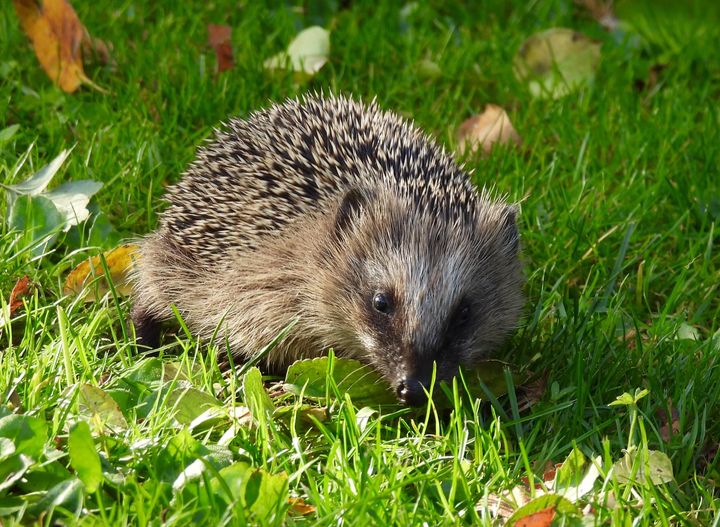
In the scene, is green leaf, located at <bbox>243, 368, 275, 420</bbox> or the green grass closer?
the green grass

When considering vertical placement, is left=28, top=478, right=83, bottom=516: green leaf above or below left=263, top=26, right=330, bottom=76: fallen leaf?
below

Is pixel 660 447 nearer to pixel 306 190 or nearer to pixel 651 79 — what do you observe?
pixel 306 190

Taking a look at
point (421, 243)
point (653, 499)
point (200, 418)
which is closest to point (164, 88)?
point (421, 243)

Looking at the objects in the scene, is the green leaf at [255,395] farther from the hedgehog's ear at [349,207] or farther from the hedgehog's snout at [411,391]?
the hedgehog's ear at [349,207]

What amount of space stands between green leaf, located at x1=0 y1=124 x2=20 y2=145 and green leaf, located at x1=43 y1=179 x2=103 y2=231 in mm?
597

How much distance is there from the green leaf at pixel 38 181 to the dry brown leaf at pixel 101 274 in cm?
38

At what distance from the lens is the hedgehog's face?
3477 mm

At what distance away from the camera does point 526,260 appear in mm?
4566

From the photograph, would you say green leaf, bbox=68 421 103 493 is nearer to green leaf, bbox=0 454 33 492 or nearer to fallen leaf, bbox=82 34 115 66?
green leaf, bbox=0 454 33 492

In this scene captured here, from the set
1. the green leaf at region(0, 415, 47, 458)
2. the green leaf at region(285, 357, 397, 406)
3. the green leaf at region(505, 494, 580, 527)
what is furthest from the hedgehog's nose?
the green leaf at region(0, 415, 47, 458)

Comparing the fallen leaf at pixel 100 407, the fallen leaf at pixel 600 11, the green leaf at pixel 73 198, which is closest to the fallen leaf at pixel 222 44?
the green leaf at pixel 73 198

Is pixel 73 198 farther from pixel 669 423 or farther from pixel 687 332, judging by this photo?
pixel 687 332

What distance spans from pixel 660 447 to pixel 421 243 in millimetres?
1114

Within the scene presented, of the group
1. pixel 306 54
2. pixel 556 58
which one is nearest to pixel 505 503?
pixel 306 54
